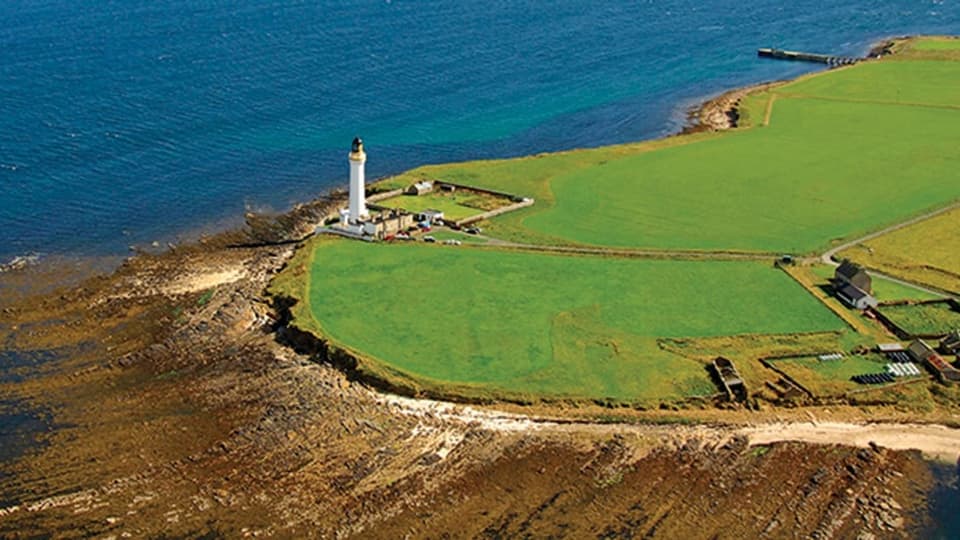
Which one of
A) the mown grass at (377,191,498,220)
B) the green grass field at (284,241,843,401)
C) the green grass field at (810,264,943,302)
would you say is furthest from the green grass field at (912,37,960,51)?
the green grass field at (284,241,843,401)

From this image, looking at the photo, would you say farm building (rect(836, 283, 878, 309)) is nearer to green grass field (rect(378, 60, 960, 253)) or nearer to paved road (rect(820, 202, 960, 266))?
paved road (rect(820, 202, 960, 266))

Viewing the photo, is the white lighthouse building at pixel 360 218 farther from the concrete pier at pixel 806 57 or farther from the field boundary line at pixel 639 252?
the concrete pier at pixel 806 57

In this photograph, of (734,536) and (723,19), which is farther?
(723,19)

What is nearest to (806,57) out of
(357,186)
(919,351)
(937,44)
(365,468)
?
(937,44)

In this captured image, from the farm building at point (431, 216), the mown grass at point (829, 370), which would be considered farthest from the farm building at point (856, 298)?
the farm building at point (431, 216)

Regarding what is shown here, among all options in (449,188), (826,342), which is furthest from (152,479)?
(449,188)

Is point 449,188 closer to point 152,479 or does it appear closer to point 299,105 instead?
point 299,105
